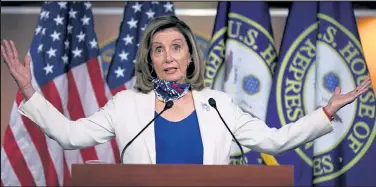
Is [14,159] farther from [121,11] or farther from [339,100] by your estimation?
[339,100]

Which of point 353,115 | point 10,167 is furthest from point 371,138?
point 10,167

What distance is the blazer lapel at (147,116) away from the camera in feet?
8.84

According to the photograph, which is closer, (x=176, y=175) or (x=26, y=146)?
(x=176, y=175)

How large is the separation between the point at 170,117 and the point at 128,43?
5.89ft

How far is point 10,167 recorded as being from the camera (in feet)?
14.5

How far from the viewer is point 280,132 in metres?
2.78

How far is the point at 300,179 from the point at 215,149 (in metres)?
1.74

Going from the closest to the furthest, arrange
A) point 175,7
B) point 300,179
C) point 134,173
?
1. point 134,173
2. point 300,179
3. point 175,7

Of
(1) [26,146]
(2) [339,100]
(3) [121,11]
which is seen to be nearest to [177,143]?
(2) [339,100]

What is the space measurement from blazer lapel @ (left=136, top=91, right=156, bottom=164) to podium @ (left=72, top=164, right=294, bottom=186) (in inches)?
25.6

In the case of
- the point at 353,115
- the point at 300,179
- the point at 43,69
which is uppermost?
the point at 43,69

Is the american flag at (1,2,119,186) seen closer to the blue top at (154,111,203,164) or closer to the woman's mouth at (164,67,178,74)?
the woman's mouth at (164,67,178,74)

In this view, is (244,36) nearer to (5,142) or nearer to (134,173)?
(5,142)

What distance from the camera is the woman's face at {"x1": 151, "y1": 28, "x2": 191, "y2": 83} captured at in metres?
2.90
